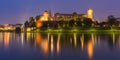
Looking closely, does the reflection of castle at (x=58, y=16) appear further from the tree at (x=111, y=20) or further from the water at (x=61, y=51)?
the water at (x=61, y=51)

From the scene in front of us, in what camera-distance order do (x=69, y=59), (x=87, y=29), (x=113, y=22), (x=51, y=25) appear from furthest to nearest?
(x=51, y=25), (x=113, y=22), (x=87, y=29), (x=69, y=59)

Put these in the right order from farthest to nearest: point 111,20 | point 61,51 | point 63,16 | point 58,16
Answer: point 58,16
point 63,16
point 111,20
point 61,51

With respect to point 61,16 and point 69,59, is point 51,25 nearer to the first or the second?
point 61,16

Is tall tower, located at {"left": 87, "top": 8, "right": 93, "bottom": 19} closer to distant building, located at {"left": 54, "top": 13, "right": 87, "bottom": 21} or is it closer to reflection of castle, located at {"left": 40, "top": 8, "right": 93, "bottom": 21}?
reflection of castle, located at {"left": 40, "top": 8, "right": 93, "bottom": 21}

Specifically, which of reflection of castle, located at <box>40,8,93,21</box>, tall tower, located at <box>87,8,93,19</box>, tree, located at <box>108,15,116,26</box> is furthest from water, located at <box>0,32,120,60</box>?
tall tower, located at <box>87,8,93,19</box>

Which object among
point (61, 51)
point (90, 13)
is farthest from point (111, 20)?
point (61, 51)

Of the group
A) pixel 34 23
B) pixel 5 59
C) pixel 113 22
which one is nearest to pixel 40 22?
pixel 34 23

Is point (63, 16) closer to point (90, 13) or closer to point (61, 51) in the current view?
point (90, 13)

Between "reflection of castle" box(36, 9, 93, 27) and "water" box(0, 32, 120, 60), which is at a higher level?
"reflection of castle" box(36, 9, 93, 27)

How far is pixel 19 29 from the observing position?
629 ft

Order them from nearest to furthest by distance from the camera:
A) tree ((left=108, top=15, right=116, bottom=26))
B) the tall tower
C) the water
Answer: the water, tree ((left=108, top=15, right=116, bottom=26)), the tall tower

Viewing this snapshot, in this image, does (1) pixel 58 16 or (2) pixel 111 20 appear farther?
(1) pixel 58 16

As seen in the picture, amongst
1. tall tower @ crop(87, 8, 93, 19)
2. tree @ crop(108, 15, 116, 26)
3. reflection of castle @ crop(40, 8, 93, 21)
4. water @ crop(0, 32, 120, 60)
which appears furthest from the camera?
tall tower @ crop(87, 8, 93, 19)

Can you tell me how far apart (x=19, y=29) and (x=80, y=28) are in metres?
65.6
